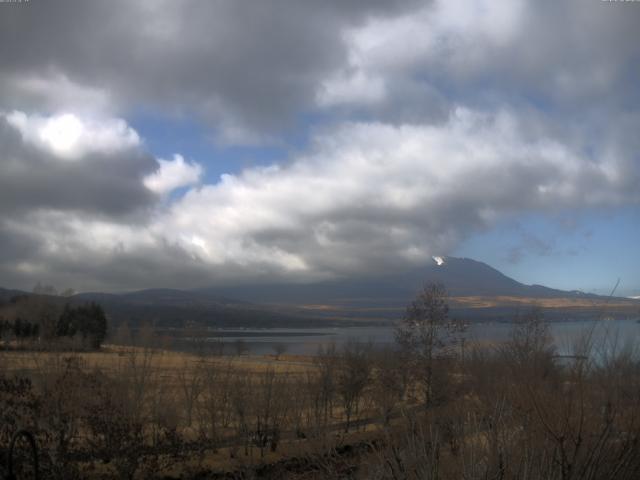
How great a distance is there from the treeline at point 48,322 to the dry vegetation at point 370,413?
114 inches

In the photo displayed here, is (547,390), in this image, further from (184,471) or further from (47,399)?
(184,471)

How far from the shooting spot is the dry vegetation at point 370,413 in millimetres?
9180

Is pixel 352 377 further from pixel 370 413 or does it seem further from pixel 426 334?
pixel 426 334

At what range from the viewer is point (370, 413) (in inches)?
1564

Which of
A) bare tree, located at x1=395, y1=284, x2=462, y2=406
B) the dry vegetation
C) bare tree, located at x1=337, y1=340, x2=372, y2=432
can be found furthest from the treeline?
bare tree, located at x1=395, y1=284, x2=462, y2=406

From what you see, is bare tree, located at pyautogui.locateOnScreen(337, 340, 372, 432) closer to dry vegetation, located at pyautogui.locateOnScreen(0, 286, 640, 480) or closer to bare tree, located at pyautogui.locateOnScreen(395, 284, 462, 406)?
dry vegetation, located at pyautogui.locateOnScreen(0, 286, 640, 480)

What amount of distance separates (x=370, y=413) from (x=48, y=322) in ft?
67.7

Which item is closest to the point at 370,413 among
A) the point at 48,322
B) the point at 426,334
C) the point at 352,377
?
the point at 352,377

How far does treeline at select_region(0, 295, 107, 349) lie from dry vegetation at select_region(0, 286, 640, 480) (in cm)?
288

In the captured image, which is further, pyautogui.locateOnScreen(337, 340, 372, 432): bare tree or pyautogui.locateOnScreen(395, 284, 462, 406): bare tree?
pyautogui.locateOnScreen(337, 340, 372, 432): bare tree

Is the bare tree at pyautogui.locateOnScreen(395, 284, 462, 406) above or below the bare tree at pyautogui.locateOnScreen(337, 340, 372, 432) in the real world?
above

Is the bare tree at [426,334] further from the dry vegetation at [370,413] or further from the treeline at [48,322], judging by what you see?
the treeline at [48,322]

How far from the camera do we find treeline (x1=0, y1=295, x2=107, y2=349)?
2698 cm

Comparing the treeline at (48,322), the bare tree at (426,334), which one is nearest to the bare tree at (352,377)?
the bare tree at (426,334)
